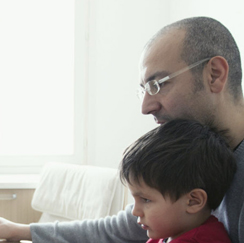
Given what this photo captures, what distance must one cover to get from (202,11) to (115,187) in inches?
41.7

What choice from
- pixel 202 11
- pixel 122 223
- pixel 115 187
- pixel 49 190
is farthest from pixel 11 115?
pixel 122 223

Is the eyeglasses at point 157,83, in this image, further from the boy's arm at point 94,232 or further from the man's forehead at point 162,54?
the boy's arm at point 94,232

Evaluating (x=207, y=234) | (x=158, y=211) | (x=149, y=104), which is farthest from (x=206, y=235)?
(x=149, y=104)

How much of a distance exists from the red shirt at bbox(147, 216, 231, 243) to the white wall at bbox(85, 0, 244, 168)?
1.92m

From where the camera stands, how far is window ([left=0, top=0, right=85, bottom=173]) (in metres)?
2.83

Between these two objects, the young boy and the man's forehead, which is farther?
the man's forehead

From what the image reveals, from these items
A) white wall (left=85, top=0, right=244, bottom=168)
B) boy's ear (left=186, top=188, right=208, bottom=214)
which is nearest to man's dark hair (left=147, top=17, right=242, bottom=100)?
boy's ear (left=186, top=188, right=208, bottom=214)

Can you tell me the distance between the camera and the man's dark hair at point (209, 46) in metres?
0.95

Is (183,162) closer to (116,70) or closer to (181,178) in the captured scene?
(181,178)

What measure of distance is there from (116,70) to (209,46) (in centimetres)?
185

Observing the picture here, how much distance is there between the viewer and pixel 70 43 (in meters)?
2.87

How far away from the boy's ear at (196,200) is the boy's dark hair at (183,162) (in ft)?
0.04

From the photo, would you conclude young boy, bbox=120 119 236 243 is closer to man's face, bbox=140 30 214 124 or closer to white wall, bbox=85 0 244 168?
man's face, bbox=140 30 214 124

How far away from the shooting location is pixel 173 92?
95 cm
